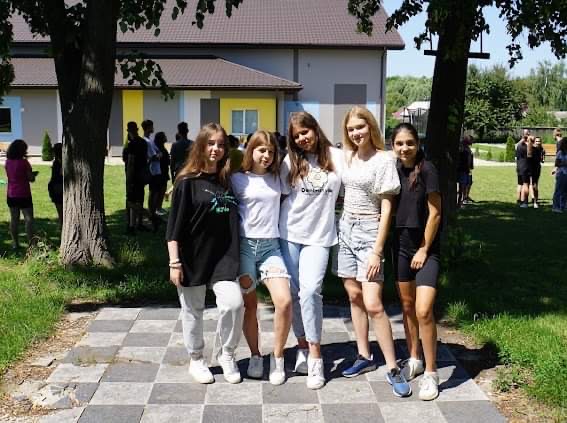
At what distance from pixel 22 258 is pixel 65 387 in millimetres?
4290

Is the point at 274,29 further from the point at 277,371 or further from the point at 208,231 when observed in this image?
the point at 277,371

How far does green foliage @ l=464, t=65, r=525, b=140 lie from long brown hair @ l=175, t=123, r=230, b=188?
49790mm

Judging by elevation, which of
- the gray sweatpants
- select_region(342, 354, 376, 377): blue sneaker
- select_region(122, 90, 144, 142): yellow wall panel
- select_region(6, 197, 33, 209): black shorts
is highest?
select_region(122, 90, 144, 142): yellow wall panel

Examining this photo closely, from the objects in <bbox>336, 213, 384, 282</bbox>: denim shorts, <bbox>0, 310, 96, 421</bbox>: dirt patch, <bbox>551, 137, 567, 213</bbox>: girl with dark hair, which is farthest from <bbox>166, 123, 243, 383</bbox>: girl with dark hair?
<bbox>551, 137, 567, 213</bbox>: girl with dark hair

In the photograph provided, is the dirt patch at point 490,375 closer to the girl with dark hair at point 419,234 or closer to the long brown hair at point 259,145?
the girl with dark hair at point 419,234

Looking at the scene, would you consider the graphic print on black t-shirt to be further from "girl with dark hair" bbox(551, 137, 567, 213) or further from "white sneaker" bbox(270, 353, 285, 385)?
"girl with dark hair" bbox(551, 137, 567, 213)

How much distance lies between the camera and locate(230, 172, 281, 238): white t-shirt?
15.2 feet

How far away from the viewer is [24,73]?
30.4 meters

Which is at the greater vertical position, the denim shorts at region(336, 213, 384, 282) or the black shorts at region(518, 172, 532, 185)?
the denim shorts at region(336, 213, 384, 282)

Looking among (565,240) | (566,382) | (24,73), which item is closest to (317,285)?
(566,382)

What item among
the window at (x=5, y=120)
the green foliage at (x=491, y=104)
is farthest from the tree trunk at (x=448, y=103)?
the green foliage at (x=491, y=104)

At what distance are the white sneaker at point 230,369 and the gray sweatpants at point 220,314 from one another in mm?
62

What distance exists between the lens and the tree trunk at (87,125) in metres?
7.69

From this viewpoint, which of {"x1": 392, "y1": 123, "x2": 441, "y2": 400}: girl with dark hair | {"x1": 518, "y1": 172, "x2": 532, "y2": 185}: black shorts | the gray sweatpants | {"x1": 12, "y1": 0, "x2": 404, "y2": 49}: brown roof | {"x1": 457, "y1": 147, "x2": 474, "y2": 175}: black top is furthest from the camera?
{"x1": 12, "y1": 0, "x2": 404, "y2": 49}: brown roof
